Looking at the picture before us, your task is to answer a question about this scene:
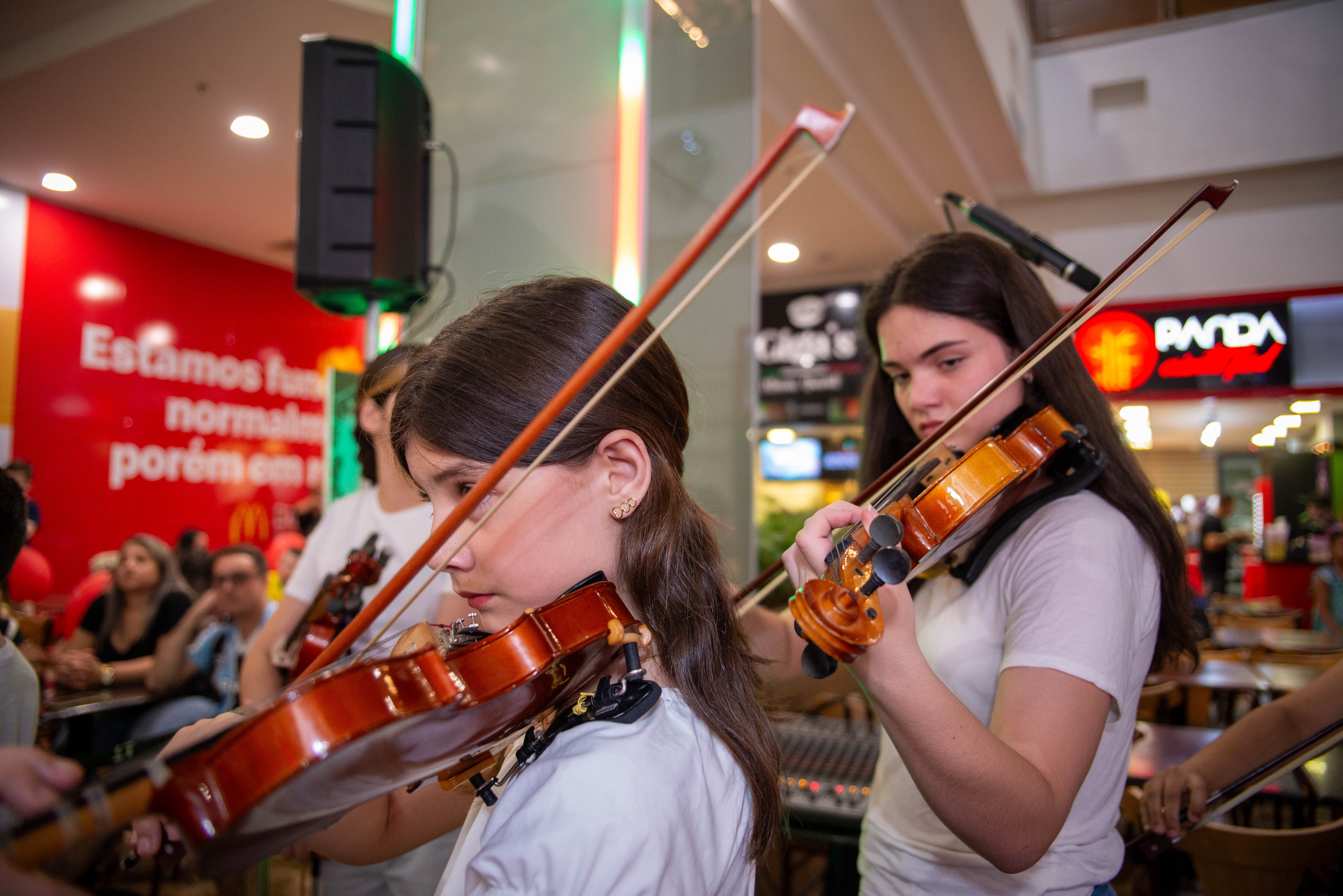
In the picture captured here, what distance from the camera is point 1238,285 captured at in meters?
5.23

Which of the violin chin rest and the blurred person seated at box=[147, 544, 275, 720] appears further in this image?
the blurred person seated at box=[147, 544, 275, 720]

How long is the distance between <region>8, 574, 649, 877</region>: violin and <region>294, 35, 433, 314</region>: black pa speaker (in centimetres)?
158

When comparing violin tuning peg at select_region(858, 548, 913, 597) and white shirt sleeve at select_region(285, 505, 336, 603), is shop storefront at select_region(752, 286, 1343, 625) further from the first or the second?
white shirt sleeve at select_region(285, 505, 336, 603)

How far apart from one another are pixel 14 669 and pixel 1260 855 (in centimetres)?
224

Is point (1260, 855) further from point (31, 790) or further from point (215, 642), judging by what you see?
point (215, 642)

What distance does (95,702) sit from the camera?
5.76ft

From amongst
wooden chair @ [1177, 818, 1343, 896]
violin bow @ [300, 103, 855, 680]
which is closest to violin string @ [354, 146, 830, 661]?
violin bow @ [300, 103, 855, 680]

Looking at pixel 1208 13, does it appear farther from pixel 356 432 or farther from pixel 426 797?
pixel 426 797

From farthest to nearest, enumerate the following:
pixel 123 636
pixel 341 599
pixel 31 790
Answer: pixel 123 636 < pixel 341 599 < pixel 31 790

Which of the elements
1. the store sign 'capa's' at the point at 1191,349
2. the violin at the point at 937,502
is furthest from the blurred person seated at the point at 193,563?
the store sign 'capa's' at the point at 1191,349

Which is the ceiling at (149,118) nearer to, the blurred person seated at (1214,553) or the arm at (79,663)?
the arm at (79,663)

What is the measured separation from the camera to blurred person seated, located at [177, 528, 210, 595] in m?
3.53

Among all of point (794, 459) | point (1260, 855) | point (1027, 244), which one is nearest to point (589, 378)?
point (1027, 244)

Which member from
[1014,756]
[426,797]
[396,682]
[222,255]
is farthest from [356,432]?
[1014,756]
